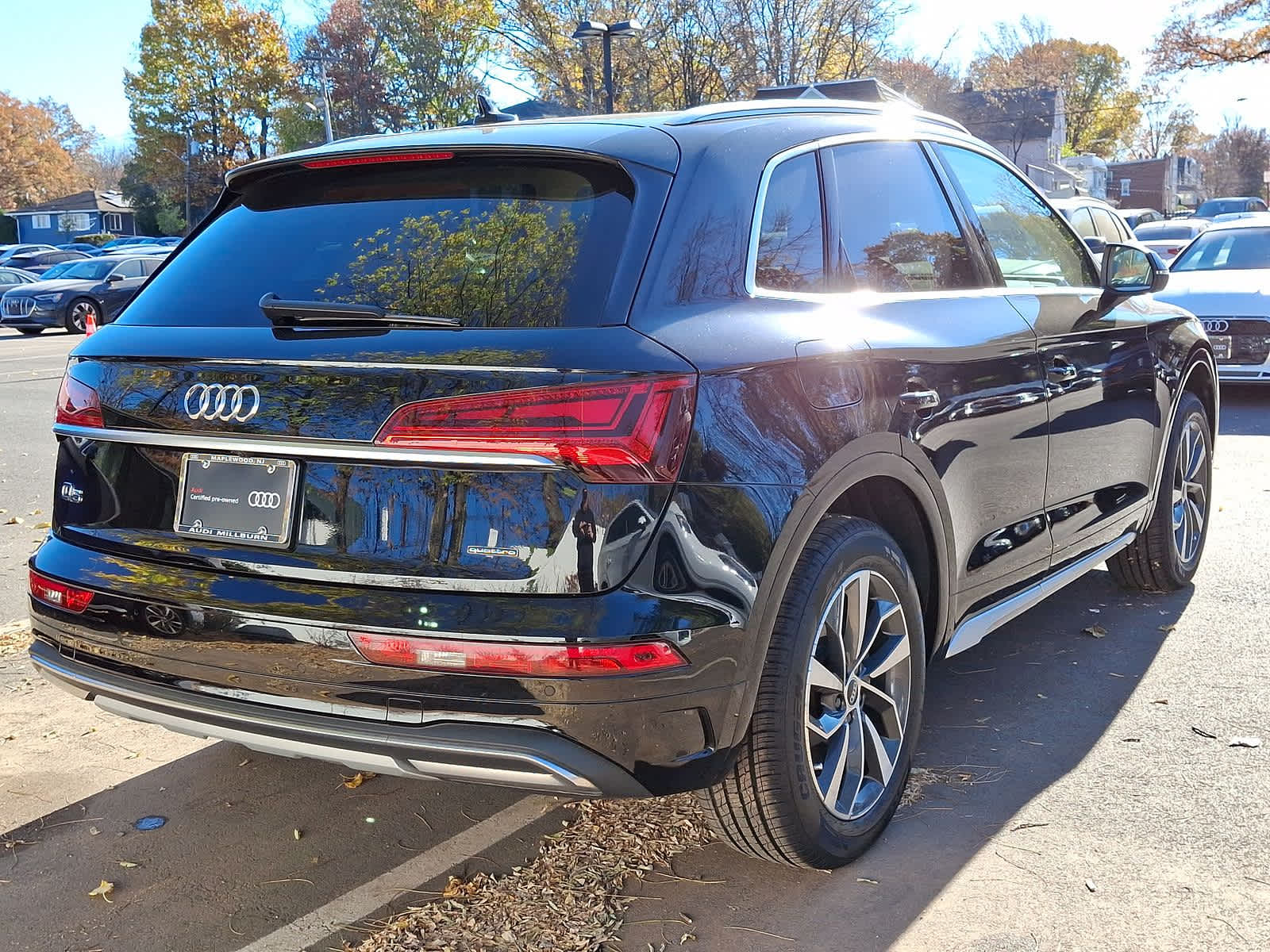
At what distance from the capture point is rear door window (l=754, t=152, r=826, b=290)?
309 centimetres

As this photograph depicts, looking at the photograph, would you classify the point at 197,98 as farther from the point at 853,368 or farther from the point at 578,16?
the point at 853,368

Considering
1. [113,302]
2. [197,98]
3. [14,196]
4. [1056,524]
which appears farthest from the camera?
[14,196]

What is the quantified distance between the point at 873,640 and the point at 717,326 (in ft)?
3.37

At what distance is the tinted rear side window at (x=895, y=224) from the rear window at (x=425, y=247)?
2.87 feet

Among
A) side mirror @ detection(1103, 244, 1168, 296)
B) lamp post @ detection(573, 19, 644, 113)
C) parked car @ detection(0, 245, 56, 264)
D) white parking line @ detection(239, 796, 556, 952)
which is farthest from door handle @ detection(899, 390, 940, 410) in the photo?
parked car @ detection(0, 245, 56, 264)

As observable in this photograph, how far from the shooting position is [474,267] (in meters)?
2.78

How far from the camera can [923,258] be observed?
372cm

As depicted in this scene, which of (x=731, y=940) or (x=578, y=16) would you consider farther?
(x=578, y=16)

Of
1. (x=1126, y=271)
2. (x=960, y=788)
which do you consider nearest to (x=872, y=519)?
(x=960, y=788)

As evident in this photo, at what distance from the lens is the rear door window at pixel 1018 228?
414cm

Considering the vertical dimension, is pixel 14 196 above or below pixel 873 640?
above

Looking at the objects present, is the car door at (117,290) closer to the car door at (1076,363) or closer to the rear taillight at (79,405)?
the car door at (1076,363)

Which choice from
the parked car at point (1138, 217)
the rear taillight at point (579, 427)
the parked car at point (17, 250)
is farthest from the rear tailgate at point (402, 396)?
the parked car at point (17, 250)

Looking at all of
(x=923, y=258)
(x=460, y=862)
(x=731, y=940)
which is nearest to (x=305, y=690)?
(x=460, y=862)
